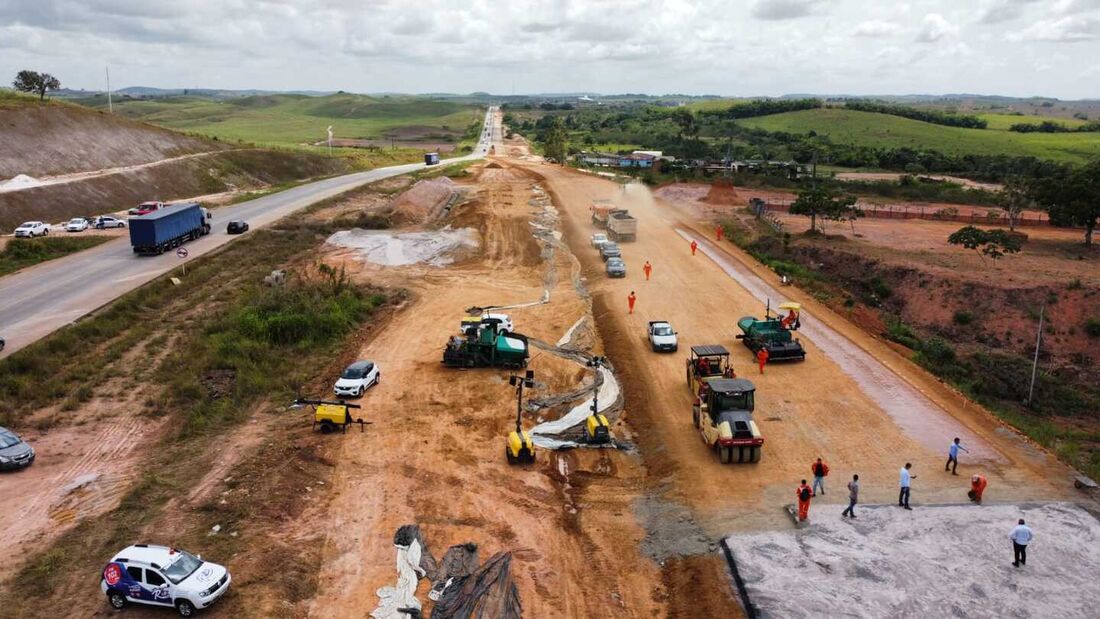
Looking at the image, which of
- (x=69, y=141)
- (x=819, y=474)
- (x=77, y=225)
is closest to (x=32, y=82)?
(x=69, y=141)

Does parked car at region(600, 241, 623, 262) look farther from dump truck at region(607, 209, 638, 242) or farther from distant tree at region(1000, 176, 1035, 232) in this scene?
distant tree at region(1000, 176, 1035, 232)

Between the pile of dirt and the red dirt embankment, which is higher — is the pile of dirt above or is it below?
below

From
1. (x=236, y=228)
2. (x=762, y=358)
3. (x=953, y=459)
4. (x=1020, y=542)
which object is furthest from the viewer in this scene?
(x=236, y=228)

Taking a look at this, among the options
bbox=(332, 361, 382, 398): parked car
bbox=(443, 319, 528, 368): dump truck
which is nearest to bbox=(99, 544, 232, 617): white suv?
bbox=(332, 361, 382, 398): parked car

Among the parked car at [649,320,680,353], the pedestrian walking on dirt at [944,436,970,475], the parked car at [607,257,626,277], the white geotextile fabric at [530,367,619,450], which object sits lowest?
the white geotextile fabric at [530,367,619,450]

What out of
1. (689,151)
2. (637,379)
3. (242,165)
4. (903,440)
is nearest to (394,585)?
(637,379)

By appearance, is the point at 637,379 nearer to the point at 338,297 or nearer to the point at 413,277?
the point at 338,297

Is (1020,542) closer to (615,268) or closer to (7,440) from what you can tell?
(7,440)
